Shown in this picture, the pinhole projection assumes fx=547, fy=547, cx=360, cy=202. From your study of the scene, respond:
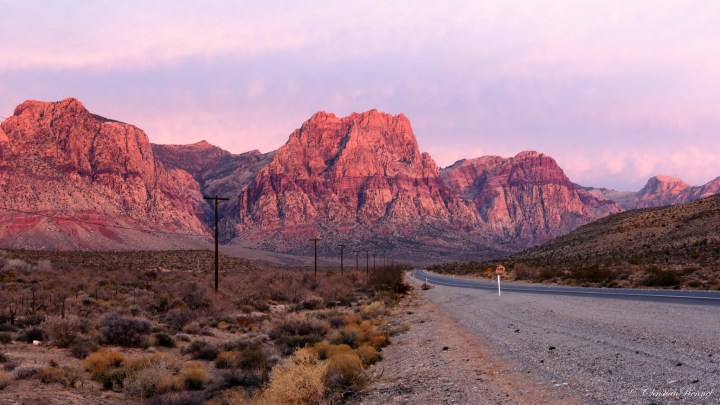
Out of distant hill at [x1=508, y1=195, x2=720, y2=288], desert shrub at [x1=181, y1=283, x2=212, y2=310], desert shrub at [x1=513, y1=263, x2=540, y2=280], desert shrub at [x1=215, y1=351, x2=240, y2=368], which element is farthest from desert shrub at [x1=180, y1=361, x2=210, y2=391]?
desert shrub at [x1=513, y1=263, x2=540, y2=280]

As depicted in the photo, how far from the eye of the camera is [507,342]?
50.4ft

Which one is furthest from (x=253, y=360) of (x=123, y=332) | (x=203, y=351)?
(x=123, y=332)

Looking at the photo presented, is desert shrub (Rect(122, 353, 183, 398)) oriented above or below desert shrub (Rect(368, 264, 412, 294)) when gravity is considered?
above

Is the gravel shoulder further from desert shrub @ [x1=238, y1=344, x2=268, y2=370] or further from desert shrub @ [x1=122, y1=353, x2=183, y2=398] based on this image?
desert shrub @ [x1=122, y1=353, x2=183, y2=398]

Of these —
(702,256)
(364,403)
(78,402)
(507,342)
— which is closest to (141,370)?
(78,402)

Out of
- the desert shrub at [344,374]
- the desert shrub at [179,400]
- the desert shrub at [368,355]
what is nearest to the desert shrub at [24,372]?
the desert shrub at [179,400]

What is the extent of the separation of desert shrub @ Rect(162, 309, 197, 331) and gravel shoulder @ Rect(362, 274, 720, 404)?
441 inches

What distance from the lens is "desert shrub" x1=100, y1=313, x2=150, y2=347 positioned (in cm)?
2033

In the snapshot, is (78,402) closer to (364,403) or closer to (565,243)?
(364,403)

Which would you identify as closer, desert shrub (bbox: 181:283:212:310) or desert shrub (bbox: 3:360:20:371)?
desert shrub (bbox: 3:360:20:371)

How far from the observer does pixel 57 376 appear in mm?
13656

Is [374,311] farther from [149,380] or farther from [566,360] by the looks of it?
[566,360]

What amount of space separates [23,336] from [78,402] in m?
10.5

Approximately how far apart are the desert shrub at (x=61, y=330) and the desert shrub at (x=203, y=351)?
4.31 meters
